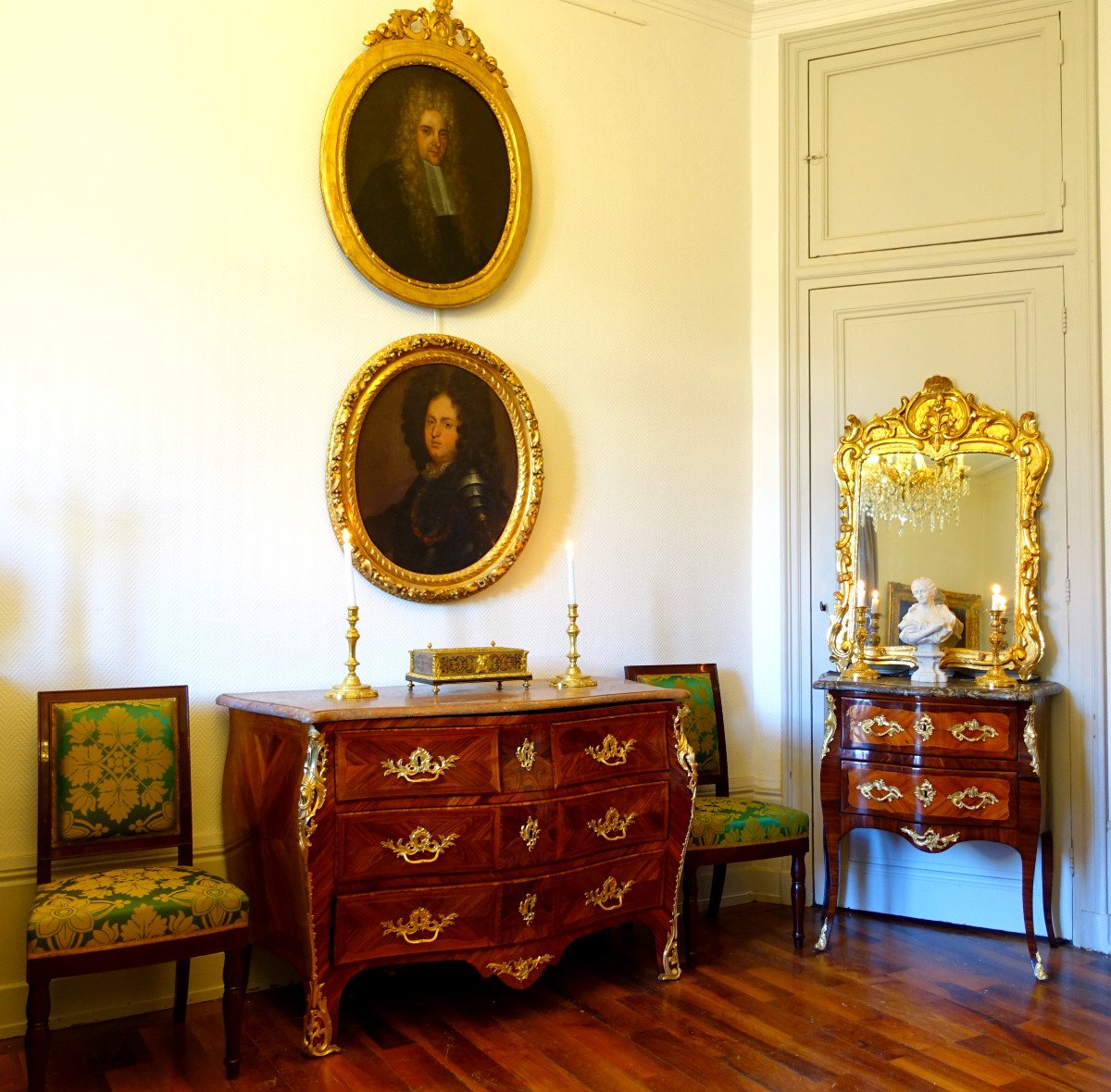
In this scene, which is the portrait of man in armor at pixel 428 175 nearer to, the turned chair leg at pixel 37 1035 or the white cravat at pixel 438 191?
the white cravat at pixel 438 191

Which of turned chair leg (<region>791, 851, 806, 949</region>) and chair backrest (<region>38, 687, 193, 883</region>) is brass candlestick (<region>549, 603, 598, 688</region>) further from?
chair backrest (<region>38, 687, 193, 883</region>)

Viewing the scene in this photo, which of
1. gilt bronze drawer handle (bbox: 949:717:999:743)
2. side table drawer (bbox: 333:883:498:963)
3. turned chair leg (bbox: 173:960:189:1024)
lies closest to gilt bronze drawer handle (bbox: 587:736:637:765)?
side table drawer (bbox: 333:883:498:963)

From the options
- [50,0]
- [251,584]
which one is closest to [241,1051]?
[251,584]

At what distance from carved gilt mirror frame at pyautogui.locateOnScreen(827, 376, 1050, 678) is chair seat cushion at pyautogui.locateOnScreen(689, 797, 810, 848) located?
2.59ft

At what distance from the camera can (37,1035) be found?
111 inches

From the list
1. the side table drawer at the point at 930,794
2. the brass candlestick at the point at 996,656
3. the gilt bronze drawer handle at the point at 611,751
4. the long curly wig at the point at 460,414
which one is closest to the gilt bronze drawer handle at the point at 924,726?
the side table drawer at the point at 930,794

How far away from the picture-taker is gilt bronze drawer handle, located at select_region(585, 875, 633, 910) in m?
3.71

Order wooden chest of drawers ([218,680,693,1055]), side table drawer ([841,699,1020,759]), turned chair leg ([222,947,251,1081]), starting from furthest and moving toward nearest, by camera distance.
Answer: side table drawer ([841,699,1020,759])
wooden chest of drawers ([218,680,693,1055])
turned chair leg ([222,947,251,1081])

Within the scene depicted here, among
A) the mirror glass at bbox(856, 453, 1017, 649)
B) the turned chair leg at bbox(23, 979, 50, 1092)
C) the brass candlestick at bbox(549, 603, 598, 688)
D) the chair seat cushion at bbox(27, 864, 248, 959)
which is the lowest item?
the turned chair leg at bbox(23, 979, 50, 1092)

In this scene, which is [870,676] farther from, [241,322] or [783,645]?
[241,322]

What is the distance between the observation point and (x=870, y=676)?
4.50 meters

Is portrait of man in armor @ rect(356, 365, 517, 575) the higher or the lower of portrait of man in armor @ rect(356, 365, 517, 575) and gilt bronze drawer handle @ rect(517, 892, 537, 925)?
the higher

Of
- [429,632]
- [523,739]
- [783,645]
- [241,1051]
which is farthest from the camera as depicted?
[783,645]

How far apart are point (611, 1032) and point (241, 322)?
259cm
